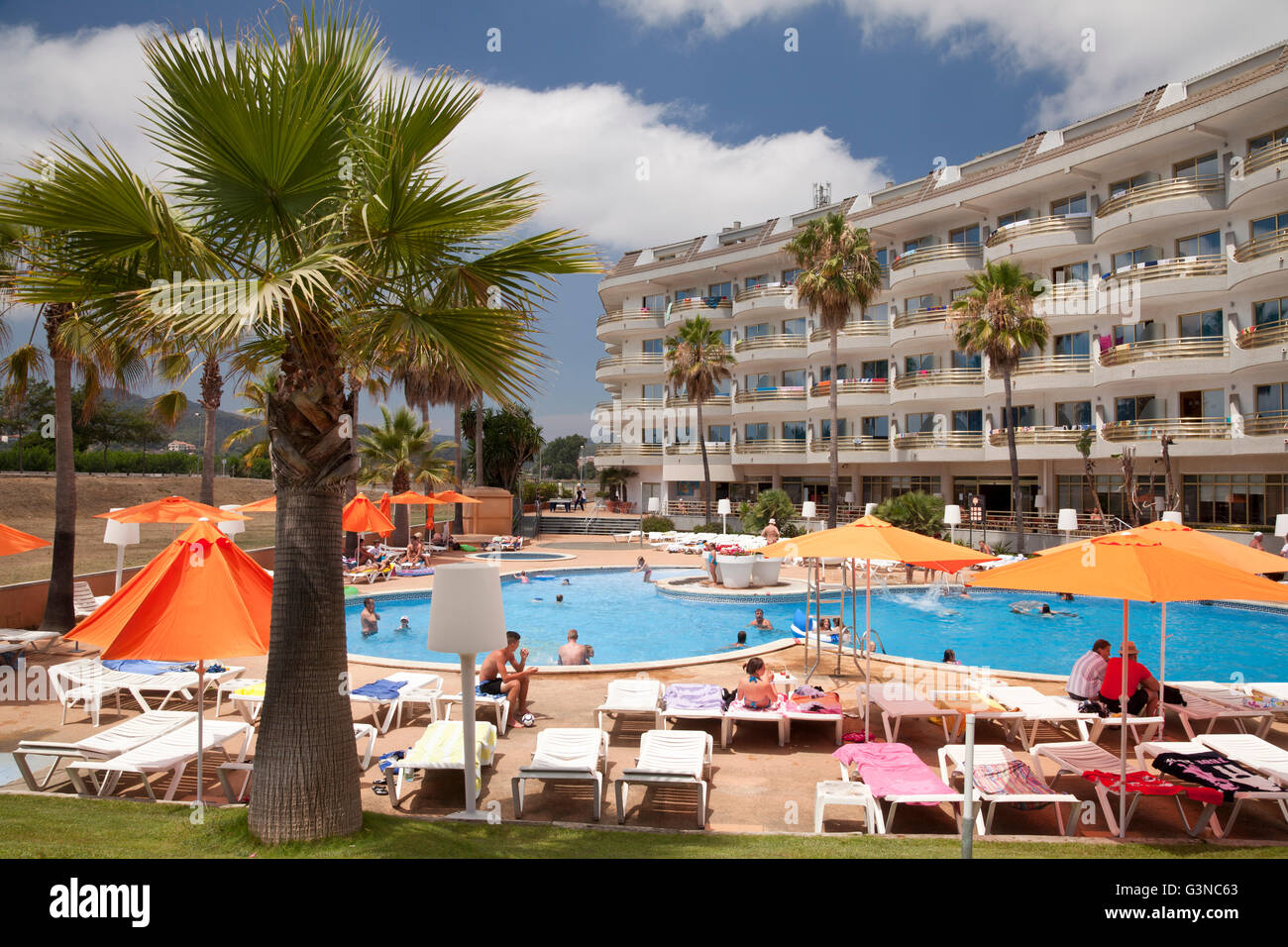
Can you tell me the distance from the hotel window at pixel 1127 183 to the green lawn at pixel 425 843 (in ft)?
106

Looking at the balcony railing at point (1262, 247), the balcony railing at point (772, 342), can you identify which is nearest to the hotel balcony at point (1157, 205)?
the balcony railing at point (1262, 247)

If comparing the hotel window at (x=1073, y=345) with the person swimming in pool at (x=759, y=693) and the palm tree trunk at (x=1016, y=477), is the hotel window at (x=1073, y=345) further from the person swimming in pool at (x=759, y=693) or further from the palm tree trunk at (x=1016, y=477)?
the person swimming in pool at (x=759, y=693)

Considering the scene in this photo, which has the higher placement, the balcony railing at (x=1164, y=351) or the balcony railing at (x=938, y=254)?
the balcony railing at (x=938, y=254)

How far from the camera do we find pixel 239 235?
522cm

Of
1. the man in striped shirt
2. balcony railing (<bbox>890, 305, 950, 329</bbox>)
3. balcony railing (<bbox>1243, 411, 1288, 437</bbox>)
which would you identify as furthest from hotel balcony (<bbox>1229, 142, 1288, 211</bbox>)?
the man in striped shirt

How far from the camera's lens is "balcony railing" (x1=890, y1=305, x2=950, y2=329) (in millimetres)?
36344

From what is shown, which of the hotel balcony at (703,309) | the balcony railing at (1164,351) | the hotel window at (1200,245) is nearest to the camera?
the balcony railing at (1164,351)

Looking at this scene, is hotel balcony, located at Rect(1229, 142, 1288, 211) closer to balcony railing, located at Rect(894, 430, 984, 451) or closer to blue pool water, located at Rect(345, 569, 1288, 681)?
balcony railing, located at Rect(894, 430, 984, 451)

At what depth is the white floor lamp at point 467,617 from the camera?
5809mm

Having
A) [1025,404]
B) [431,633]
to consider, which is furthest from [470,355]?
[1025,404]

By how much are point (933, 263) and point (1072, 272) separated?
19.7ft

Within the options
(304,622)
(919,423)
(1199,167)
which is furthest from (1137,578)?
(919,423)

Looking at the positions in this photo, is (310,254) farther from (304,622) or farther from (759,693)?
(759,693)

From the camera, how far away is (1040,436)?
32594 mm
